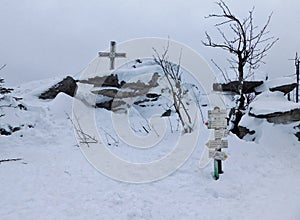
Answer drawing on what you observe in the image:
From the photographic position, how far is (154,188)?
527 cm

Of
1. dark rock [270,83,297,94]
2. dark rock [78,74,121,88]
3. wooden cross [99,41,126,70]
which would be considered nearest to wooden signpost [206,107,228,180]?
dark rock [270,83,297,94]

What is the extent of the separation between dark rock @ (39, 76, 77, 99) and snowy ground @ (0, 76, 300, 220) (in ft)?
15.9

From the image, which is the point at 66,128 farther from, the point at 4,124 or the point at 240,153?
the point at 240,153

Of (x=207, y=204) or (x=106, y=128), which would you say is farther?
(x=106, y=128)

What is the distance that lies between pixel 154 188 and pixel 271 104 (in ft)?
19.7

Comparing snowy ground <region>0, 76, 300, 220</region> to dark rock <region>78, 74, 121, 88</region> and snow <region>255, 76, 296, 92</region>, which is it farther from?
dark rock <region>78, 74, 121, 88</region>

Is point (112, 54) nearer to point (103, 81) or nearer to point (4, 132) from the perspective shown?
point (103, 81)

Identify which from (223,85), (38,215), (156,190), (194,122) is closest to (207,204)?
(156,190)

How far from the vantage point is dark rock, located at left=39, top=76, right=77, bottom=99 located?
12.6 m

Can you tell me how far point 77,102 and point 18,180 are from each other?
6.80 metres

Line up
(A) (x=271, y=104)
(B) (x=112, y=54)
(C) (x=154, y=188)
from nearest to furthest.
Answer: (C) (x=154, y=188) < (A) (x=271, y=104) < (B) (x=112, y=54)

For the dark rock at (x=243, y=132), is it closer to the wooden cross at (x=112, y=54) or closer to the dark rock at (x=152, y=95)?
the dark rock at (x=152, y=95)

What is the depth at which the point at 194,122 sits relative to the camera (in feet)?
30.7

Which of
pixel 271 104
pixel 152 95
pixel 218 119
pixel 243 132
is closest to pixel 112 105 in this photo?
pixel 152 95
